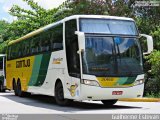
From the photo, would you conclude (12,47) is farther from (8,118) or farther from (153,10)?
(8,118)

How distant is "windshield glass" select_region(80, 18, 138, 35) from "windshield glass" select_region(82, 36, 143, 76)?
0.31 m

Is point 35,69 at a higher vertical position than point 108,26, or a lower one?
lower

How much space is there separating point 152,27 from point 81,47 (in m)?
13.6

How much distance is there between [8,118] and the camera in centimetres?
1234

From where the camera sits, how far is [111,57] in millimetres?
15828

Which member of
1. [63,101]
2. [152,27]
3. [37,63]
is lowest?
[63,101]

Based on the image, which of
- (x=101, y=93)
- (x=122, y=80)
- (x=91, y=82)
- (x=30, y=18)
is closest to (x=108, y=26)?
(x=122, y=80)

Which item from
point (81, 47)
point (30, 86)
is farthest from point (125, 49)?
point (30, 86)

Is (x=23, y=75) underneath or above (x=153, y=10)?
underneath

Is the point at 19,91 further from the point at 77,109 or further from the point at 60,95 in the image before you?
the point at 77,109

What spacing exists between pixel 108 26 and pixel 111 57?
127 cm

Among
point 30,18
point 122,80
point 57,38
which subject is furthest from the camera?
point 30,18

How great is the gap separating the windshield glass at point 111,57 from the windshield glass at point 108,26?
1.02 feet

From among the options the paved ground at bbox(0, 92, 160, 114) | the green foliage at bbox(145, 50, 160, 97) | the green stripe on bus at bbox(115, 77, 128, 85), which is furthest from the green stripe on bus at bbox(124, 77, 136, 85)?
the green foliage at bbox(145, 50, 160, 97)
